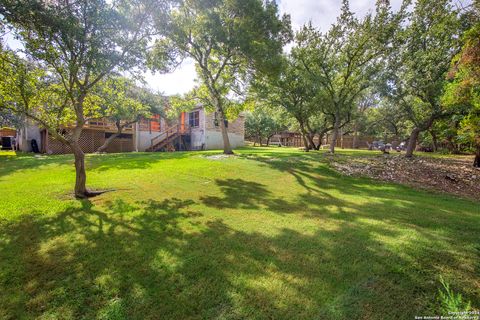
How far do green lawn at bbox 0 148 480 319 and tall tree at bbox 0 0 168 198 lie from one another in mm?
2568

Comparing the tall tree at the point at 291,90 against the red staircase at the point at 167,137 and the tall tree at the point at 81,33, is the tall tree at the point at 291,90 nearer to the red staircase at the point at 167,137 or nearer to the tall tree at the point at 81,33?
the tall tree at the point at 81,33

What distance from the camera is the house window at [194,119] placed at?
2756cm

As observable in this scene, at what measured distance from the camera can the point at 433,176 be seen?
37.5 feet

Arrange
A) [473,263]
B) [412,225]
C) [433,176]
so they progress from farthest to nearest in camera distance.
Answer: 1. [433,176]
2. [412,225]
3. [473,263]

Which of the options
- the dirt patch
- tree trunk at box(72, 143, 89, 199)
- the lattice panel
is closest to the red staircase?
the lattice panel

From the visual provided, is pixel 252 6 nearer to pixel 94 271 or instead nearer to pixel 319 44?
pixel 319 44

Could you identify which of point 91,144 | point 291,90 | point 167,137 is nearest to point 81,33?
point 291,90

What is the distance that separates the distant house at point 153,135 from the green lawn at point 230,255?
63.5 ft

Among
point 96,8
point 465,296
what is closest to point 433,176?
point 465,296

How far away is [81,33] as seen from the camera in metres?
5.62

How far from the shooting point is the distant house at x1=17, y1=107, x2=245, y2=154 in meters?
24.8

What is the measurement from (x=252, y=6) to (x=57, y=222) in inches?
488

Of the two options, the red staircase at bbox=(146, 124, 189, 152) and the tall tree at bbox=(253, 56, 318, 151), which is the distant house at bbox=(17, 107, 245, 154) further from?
the tall tree at bbox=(253, 56, 318, 151)

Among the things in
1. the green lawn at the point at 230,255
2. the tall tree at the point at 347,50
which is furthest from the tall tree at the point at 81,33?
the tall tree at the point at 347,50
